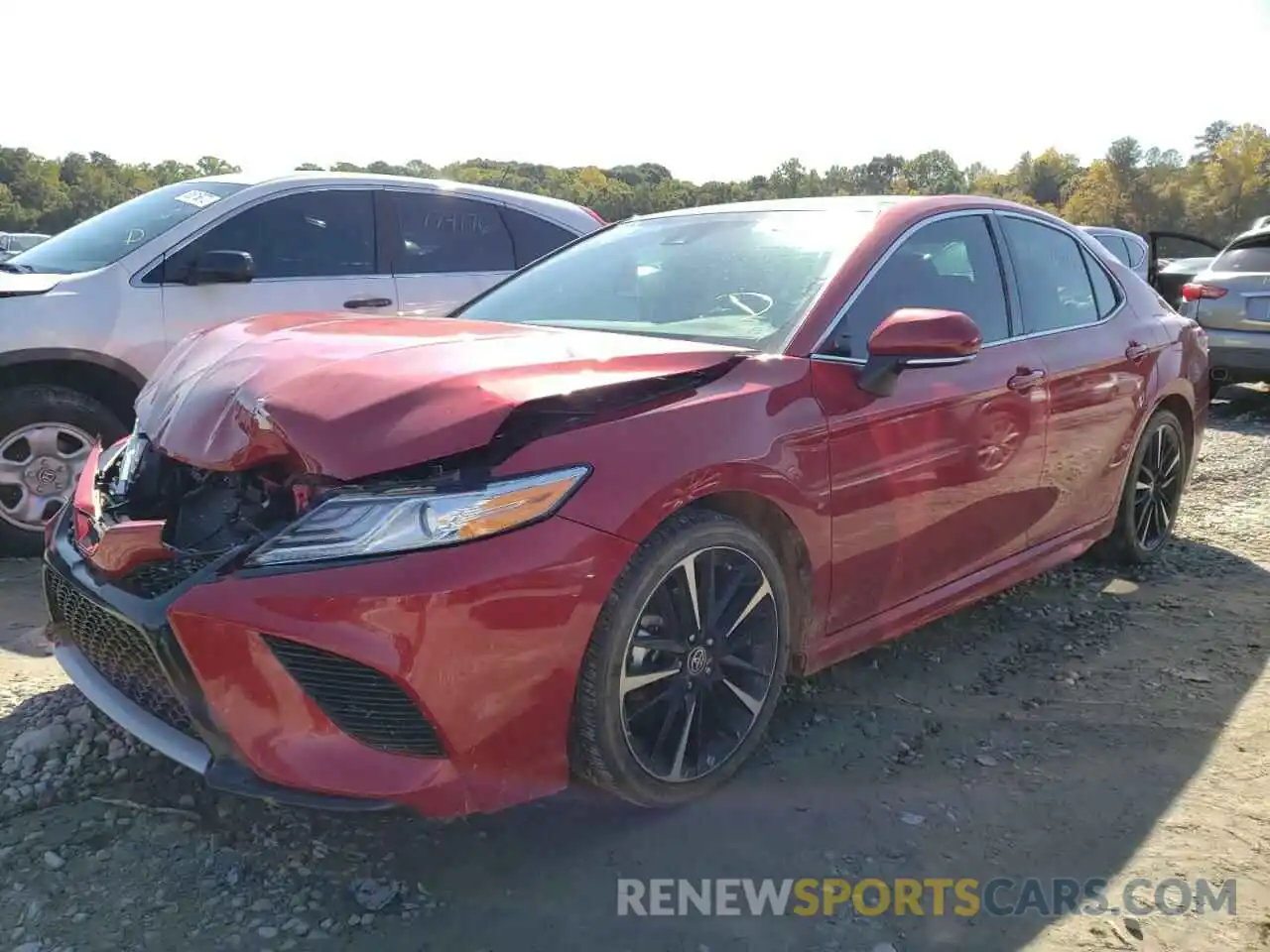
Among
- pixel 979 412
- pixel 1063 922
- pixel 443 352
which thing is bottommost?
pixel 1063 922

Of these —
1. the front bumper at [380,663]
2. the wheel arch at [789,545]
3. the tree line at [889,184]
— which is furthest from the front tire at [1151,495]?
the tree line at [889,184]

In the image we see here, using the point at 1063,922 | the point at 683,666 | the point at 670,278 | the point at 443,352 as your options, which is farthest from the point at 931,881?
the point at 670,278

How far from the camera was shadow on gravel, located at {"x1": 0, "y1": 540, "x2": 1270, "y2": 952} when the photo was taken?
2.22 m

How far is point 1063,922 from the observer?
2275 mm

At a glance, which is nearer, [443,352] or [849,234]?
[443,352]

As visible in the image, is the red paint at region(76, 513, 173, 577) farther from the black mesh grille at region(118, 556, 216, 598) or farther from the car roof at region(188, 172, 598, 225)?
the car roof at region(188, 172, 598, 225)

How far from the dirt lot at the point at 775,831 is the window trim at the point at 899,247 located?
114 centimetres

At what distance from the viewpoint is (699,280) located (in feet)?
10.9

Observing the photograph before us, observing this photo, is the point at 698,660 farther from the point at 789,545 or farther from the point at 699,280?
the point at 699,280

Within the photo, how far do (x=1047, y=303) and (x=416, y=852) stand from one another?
2.99 meters

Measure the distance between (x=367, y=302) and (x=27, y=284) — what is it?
61.6 inches

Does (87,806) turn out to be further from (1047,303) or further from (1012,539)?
(1047,303)

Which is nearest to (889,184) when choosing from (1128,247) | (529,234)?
(1128,247)

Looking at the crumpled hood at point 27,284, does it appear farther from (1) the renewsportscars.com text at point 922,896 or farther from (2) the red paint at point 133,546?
(1) the renewsportscars.com text at point 922,896
